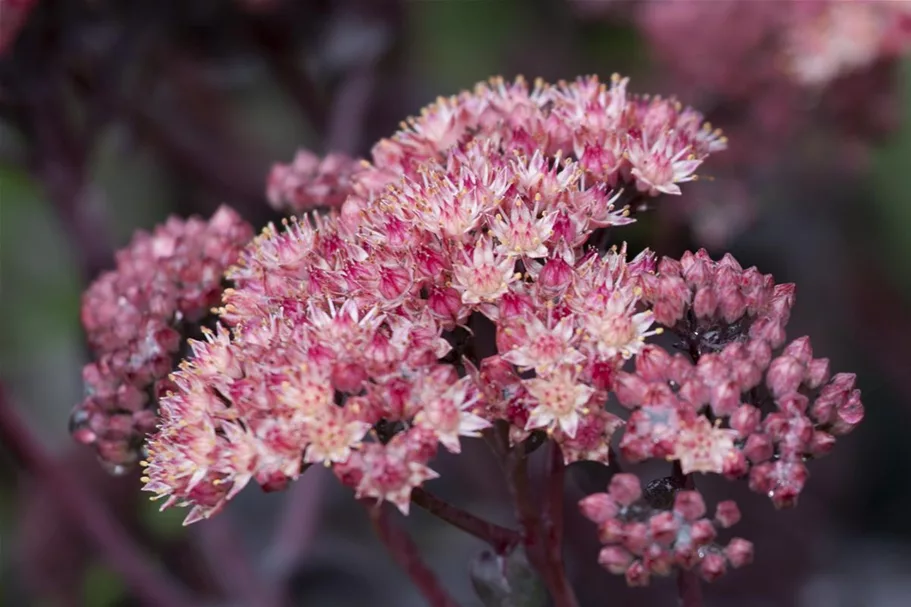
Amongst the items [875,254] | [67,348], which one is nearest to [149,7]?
[67,348]

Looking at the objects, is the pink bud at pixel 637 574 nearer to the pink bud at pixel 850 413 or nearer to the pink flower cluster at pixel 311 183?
the pink bud at pixel 850 413

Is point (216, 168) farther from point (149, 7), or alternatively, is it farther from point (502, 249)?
point (502, 249)

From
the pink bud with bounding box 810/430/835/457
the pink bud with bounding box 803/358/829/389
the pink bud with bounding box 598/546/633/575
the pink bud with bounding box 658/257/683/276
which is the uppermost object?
the pink bud with bounding box 658/257/683/276

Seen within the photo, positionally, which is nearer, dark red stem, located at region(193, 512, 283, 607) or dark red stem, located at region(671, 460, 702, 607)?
dark red stem, located at region(671, 460, 702, 607)

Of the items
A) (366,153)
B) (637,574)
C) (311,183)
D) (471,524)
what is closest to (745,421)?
(637,574)

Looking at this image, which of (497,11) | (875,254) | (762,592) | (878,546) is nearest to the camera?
(762,592)

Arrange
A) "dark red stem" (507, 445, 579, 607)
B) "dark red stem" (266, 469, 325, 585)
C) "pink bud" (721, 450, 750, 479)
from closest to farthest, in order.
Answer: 1. "pink bud" (721, 450, 750, 479)
2. "dark red stem" (507, 445, 579, 607)
3. "dark red stem" (266, 469, 325, 585)

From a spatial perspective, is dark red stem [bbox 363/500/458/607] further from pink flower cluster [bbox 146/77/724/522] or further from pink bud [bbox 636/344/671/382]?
pink bud [bbox 636/344/671/382]

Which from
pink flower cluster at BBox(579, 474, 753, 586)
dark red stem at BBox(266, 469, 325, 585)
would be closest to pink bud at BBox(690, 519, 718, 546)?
pink flower cluster at BBox(579, 474, 753, 586)
